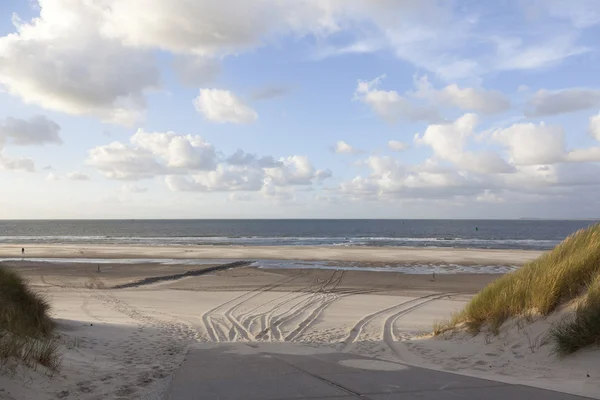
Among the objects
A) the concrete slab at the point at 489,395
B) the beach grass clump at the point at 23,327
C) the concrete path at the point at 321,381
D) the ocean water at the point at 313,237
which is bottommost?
the ocean water at the point at 313,237

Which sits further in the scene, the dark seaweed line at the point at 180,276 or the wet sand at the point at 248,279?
the dark seaweed line at the point at 180,276

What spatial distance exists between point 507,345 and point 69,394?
253 inches

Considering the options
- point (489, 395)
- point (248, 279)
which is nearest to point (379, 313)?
point (489, 395)

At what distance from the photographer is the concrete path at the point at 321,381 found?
16.4 feet

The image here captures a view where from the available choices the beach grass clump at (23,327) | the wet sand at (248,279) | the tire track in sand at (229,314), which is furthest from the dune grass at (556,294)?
the wet sand at (248,279)

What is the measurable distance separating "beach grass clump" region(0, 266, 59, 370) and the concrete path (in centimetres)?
173

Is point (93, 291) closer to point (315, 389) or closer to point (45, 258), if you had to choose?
point (315, 389)

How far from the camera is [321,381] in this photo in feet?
18.4

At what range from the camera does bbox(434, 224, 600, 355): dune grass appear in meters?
6.20

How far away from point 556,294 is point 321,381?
4.52 meters

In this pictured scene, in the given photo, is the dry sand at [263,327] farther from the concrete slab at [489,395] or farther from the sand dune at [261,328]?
the concrete slab at [489,395]

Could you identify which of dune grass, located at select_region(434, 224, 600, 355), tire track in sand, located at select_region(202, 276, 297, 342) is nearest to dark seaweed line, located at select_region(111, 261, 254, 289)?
tire track in sand, located at select_region(202, 276, 297, 342)

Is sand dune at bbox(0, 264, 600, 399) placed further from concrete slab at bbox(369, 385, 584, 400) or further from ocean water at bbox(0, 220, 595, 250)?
ocean water at bbox(0, 220, 595, 250)

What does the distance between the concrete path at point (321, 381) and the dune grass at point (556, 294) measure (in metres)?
1.62
